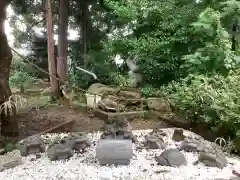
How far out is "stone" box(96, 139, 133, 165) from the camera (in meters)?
2.51

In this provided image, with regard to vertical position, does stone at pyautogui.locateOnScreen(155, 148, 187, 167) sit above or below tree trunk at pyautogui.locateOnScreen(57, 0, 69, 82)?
below

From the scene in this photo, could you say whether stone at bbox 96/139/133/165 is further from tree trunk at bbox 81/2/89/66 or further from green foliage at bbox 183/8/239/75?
tree trunk at bbox 81/2/89/66

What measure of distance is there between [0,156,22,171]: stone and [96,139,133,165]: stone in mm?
693

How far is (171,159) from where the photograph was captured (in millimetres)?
2559

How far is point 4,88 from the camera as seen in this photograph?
10.1 ft

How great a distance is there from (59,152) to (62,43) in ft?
11.2

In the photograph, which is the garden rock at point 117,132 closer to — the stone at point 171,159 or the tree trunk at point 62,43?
the stone at point 171,159

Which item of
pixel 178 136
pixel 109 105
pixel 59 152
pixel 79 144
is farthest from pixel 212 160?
pixel 109 105

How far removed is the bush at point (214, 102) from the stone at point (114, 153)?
1153 mm

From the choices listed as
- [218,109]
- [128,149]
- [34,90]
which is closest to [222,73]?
[218,109]

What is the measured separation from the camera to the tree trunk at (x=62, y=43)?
5.63 metres

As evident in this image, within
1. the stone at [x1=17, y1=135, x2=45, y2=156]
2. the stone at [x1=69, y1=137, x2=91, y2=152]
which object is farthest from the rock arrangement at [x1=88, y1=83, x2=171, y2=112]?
the stone at [x1=17, y1=135, x2=45, y2=156]

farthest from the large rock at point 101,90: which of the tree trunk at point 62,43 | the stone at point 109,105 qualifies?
the tree trunk at point 62,43

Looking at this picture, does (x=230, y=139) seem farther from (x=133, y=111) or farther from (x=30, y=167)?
(x=30, y=167)
